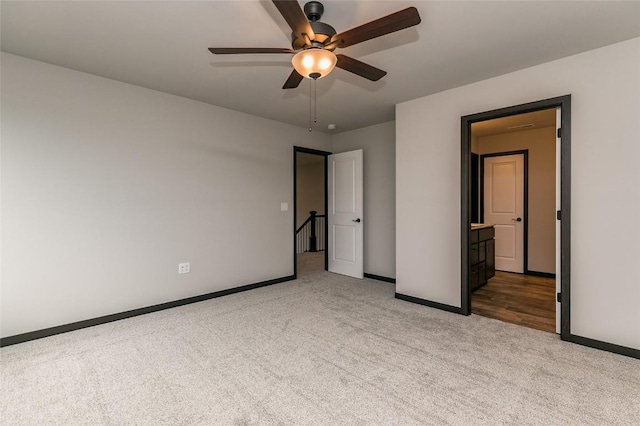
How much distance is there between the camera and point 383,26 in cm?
167

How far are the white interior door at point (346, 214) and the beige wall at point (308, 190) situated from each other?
160 inches

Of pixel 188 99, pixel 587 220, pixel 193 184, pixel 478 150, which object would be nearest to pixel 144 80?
pixel 188 99

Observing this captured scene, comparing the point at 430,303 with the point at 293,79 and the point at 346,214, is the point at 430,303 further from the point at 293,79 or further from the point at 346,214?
the point at 293,79

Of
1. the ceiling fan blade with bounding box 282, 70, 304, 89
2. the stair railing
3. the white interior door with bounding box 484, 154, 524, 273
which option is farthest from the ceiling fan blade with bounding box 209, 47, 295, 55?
the stair railing

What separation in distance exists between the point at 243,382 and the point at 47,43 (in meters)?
3.07

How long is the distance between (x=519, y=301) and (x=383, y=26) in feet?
12.0

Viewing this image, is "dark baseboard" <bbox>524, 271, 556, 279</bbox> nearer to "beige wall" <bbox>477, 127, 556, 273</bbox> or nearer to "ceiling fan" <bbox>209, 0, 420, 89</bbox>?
"beige wall" <bbox>477, 127, 556, 273</bbox>

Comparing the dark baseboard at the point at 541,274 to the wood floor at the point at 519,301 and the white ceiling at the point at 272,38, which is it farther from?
the white ceiling at the point at 272,38

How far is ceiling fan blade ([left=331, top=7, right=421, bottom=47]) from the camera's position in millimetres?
1560

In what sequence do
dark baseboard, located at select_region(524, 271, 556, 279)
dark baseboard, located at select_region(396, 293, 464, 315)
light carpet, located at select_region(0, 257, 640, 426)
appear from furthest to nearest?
1. dark baseboard, located at select_region(524, 271, 556, 279)
2. dark baseboard, located at select_region(396, 293, 464, 315)
3. light carpet, located at select_region(0, 257, 640, 426)

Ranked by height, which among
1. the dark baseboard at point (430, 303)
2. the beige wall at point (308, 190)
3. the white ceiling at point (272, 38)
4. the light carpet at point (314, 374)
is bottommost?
the light carpet at point (314, 374)

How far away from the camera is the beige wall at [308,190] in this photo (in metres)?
9.44

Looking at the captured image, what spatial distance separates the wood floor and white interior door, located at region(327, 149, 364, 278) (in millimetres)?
1866

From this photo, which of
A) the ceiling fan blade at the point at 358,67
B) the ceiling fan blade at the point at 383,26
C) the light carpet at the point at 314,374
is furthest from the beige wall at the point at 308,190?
the ceiling fan blade at the point at 383,26
